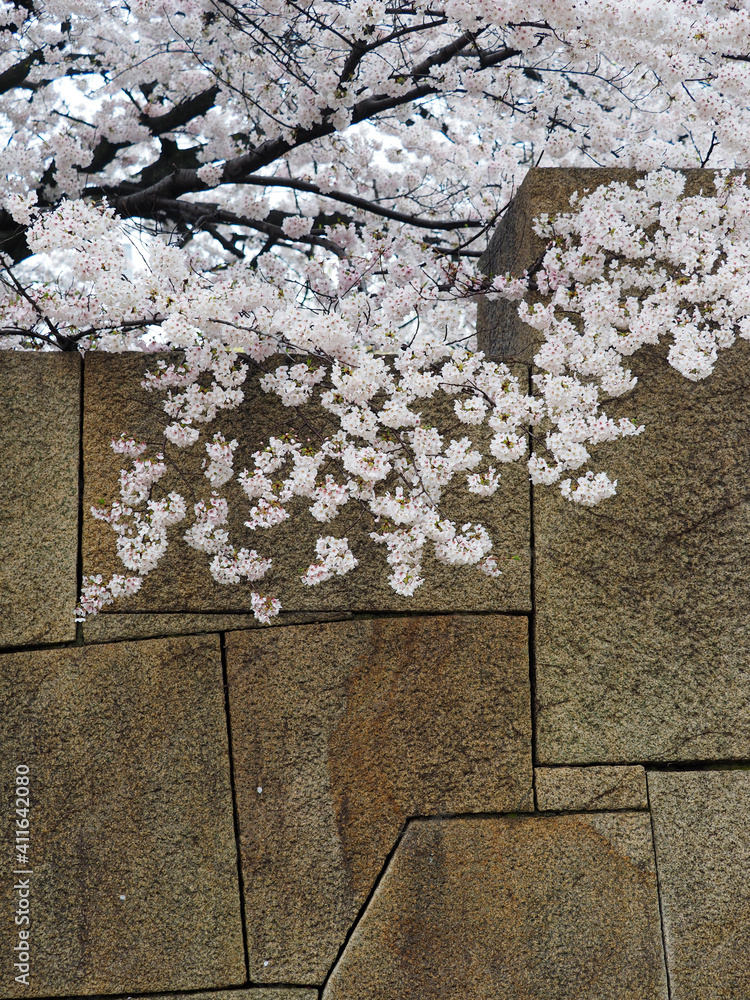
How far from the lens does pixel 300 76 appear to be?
2.93 metres

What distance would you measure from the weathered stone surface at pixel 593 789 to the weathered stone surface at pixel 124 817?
2.94 ft

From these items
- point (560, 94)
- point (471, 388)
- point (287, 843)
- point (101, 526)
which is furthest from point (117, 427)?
point (560, 94)

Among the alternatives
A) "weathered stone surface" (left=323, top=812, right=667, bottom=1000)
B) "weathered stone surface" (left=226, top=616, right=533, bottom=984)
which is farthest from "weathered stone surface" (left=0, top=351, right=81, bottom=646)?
"weathered stone surface" (left=323, top=812, right=667, bottom=1000)

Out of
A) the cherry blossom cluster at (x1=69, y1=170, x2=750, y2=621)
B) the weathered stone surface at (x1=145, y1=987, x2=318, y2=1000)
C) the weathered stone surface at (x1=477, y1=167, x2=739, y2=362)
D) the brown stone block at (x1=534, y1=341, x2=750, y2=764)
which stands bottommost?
the weathered stone surface at (x1=145, y1=987, x2=318, y2=1000)

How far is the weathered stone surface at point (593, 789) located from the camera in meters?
2.07

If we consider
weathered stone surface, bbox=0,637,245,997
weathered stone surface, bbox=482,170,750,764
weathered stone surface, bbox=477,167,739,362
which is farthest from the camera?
weathered stone surface, bbox=477,167,739,362

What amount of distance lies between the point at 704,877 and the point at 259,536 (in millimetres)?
1566

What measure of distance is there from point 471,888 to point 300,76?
9.71 ft

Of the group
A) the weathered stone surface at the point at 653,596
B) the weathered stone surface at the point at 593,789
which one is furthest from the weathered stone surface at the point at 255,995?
the weathered stone surface at the point at 653,596

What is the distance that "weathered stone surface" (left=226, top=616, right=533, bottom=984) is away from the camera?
2.02m

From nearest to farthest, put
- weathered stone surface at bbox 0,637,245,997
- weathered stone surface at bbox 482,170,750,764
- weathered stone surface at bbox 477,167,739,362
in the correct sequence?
weathered stone surface at bbox 0,637,245,997 < weathered stone surface at bbox 482,170,750,764 < weathered stone surface at bbox 477,167,739,362

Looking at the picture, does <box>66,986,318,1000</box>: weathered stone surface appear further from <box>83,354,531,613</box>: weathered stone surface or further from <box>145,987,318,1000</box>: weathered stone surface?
<box>83,354,531,613</box>: weathered stone surface

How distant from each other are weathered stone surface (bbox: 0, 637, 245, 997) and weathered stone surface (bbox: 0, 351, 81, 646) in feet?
0.40

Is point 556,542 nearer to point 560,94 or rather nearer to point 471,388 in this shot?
point 471,388
